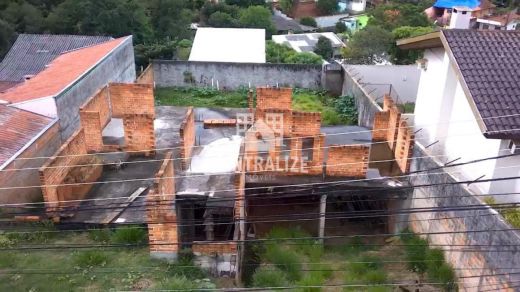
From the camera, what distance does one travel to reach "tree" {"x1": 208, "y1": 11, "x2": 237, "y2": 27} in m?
40.0

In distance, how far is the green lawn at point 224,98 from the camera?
1873 cm

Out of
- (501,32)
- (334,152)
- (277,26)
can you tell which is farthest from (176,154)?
(277,26)

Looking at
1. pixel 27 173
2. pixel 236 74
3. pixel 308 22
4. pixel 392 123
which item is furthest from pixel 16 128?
pixel 308 22

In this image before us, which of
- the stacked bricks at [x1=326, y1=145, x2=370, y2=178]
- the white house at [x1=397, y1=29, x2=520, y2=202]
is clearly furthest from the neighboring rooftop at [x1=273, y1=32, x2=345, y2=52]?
the stacked bricks at [x1=326, y1=145, x2=370, y2=178]

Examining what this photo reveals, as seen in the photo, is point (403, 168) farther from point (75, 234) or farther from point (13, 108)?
point (13, 108)

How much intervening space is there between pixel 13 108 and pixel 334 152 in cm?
881

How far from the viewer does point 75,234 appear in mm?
9312

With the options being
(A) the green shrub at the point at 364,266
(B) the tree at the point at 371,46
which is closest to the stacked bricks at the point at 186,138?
(A) the green shrub at the point at 364,266

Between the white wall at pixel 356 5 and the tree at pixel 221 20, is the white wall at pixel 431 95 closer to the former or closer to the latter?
the tree at pixel 221 20

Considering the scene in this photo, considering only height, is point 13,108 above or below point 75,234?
above

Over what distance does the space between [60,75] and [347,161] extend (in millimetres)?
10023

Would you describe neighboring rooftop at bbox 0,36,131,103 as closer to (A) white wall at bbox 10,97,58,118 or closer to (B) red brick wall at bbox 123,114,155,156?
(A) white wall at bbox 10,97,58,118

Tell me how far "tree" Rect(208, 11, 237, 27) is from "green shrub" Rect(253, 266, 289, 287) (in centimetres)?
3372

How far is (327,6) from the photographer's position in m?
52.2
